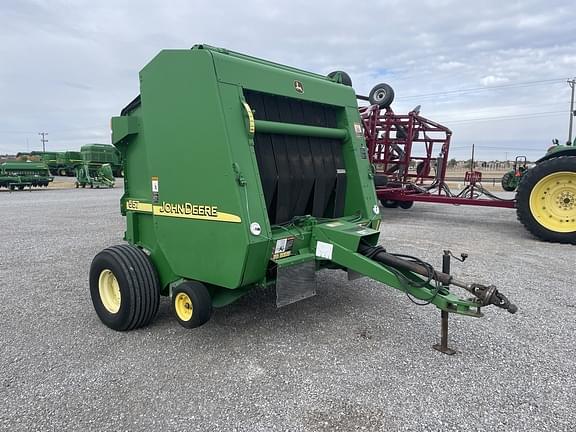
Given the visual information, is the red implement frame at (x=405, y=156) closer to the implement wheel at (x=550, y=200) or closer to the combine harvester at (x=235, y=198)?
the implement wheel at (x=550, y=200)

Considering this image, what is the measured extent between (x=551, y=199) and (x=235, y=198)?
21.3ft

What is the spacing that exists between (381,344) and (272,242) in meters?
1.17

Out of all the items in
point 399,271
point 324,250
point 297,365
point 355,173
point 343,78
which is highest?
point 343,78

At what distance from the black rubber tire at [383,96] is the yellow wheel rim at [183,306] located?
7.74 meters

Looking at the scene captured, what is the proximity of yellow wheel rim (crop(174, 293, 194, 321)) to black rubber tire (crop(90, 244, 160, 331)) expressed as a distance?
33cm

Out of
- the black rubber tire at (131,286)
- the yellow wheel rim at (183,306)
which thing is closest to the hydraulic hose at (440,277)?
the yellow wheel rim at (183,306)

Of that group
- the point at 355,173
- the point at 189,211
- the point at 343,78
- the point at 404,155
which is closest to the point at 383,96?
the point at 404,155

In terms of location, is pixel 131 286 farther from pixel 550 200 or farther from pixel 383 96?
pixel 383 96

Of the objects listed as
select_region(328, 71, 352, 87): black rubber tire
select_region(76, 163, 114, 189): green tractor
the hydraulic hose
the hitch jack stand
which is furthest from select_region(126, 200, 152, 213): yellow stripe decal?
select_region(76, 163, 114, 189): green tractor

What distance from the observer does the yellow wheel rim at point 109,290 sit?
368 cm

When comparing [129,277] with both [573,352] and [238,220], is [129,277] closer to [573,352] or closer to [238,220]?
[238,220]

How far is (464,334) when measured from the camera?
11.3 ft

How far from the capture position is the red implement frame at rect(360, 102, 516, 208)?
31.0 ft

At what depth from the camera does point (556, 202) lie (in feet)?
23.7
